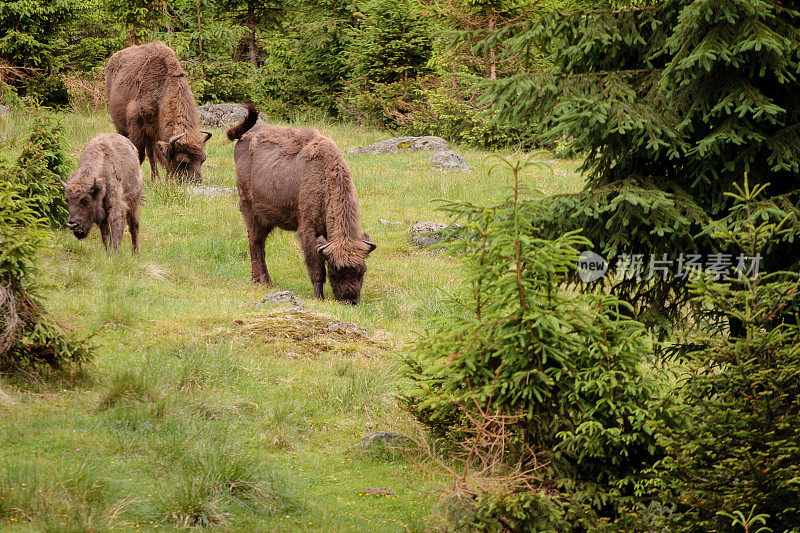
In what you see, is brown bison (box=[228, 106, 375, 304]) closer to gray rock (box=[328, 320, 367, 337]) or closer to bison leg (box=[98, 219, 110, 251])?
gray rock (box=[328, 320, 367, 337])

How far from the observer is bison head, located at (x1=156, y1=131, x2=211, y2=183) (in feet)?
52.0

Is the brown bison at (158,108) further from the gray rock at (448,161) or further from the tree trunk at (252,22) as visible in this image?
the tree trunk at (252,22)

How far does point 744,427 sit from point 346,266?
7.57 m

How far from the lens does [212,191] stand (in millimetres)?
16734

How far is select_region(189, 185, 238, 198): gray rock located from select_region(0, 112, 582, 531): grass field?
9.51 feet

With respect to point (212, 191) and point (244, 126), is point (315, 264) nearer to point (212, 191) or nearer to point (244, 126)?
point (244, 126)

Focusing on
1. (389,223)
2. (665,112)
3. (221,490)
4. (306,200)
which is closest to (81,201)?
(306,200)

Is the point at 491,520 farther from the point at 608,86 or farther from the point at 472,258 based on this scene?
the point at 608,86

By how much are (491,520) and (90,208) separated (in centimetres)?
901

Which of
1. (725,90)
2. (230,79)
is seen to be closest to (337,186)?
(725,90)

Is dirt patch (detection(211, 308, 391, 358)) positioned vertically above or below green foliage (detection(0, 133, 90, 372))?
below

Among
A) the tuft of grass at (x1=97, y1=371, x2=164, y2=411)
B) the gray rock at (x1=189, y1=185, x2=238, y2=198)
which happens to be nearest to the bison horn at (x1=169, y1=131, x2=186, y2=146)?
the gray rock at (x1=189, y1=185, x2=238, y2=198)

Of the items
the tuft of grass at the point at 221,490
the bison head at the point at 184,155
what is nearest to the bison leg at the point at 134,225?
the bison head at the point at 184,155

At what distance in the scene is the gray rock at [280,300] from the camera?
34.5 feet
